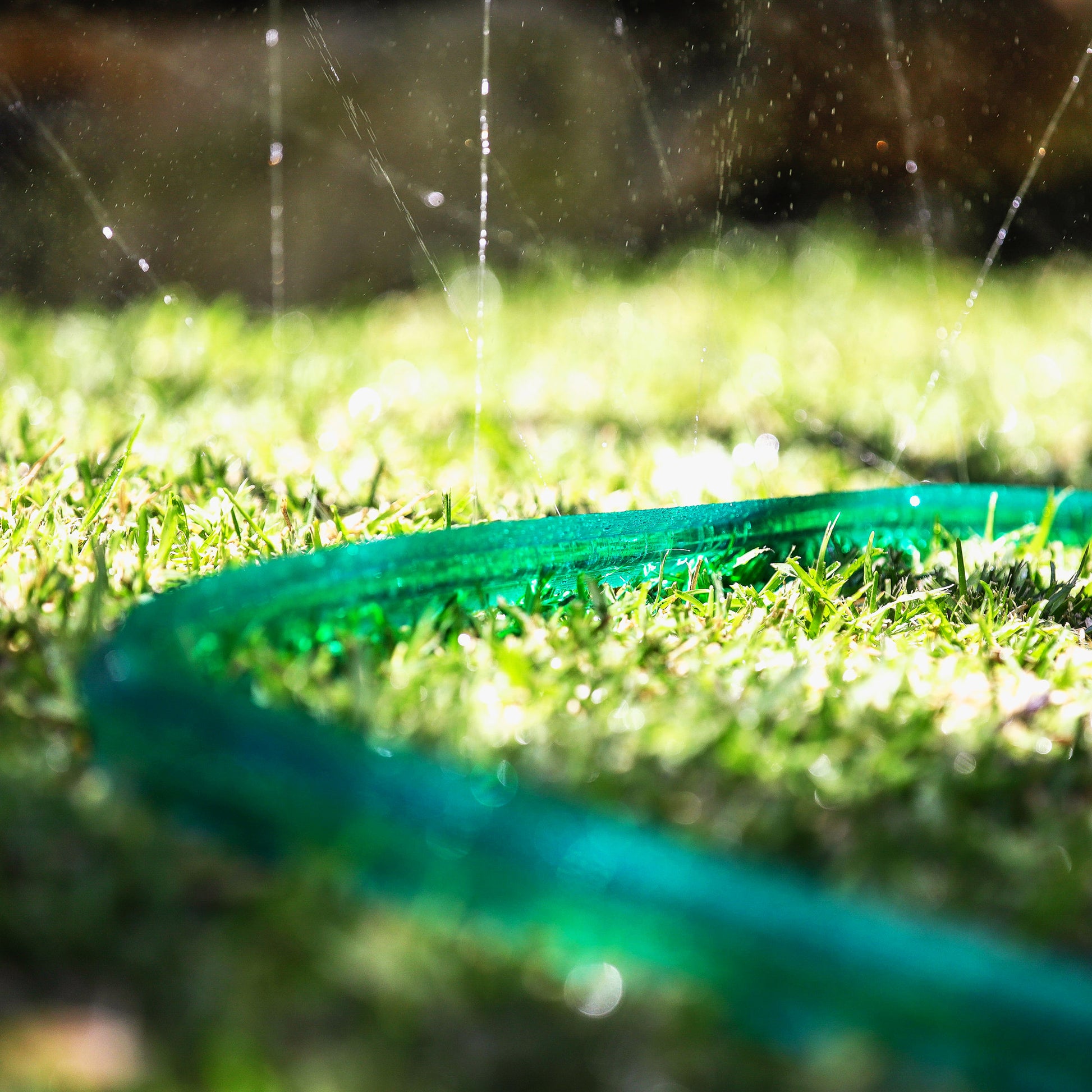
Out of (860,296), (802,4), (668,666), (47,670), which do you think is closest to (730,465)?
(668,666)

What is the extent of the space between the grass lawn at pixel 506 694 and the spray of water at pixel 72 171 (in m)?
1.29

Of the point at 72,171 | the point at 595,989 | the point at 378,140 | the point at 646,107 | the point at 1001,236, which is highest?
the point at 646,107

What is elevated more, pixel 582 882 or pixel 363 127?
pixel 363 127

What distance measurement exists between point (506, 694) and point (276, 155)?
4086mm

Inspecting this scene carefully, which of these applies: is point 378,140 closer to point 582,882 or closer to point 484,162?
point 484,162

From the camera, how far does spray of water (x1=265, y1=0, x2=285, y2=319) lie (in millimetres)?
4734

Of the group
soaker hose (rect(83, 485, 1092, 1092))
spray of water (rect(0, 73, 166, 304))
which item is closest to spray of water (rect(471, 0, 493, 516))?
spray of water (rect(0, 73, 166, 304))

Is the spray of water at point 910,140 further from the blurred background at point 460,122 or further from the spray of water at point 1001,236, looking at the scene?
the spray of water at point 1001,236

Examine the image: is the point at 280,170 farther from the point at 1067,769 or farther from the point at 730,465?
the point at 1067,769

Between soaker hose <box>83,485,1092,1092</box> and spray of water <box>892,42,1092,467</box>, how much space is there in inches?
83.4

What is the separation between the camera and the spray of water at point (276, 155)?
473 centimetres

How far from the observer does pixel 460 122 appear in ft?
16.1

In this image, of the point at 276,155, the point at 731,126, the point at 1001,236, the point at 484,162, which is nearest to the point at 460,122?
the point at 484,162

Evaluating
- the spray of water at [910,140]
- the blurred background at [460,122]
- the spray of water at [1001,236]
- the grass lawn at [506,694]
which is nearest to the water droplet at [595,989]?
the grass lawn at [506,694]
